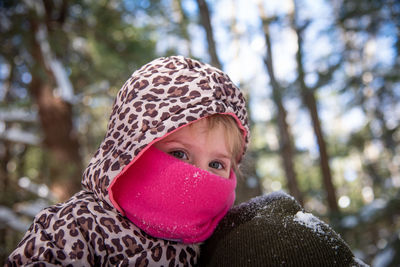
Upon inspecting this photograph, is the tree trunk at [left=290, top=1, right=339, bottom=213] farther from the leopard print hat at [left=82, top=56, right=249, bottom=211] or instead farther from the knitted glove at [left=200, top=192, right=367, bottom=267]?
the knitted glove at [left=200, top=192, right=367, bottom=267]

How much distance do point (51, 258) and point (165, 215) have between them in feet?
1.56

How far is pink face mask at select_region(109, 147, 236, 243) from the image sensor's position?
4.39 feet

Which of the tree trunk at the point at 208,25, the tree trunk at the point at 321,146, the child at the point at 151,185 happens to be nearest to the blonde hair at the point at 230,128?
the child at the point at 151,185

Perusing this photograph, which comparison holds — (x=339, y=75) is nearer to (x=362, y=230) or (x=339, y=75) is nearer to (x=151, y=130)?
(x=362, y=230)

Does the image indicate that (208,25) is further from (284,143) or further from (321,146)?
(321,146)

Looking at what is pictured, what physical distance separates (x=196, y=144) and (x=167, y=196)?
0.30 m

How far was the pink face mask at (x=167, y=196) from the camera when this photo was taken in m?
1.34

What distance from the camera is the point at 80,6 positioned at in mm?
5355

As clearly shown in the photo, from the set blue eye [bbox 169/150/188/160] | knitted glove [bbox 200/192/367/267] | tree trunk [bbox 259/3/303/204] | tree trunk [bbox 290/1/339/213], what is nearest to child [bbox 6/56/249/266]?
blue eye [bbox 169/150/188/160]

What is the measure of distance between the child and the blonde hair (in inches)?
0.4

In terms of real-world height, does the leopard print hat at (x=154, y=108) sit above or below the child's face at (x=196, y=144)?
above

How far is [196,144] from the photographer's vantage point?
148 centimetres

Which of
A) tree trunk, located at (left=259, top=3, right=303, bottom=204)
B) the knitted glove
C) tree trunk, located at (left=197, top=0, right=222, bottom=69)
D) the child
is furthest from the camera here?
tree trunk, located at (left=259, top=3, right=303, bottom=204)

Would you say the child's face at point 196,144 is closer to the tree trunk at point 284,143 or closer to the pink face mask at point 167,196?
the pink face mask at point 167,196
